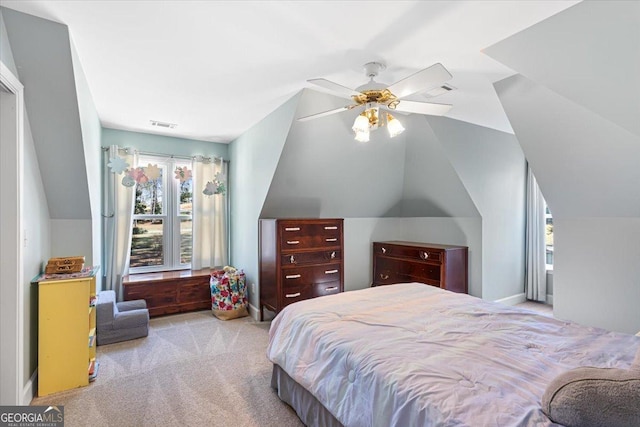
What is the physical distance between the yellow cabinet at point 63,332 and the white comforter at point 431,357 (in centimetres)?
157

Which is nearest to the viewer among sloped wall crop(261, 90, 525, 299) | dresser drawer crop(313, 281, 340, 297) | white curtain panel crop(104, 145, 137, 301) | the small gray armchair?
the small gray armchair

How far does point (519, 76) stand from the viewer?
239 centimetres

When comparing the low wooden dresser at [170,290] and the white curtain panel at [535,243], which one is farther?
the white curtain panel at [535,243]

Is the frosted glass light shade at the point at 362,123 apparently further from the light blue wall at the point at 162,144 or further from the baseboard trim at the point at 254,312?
the light blue wall at the point at 162,144

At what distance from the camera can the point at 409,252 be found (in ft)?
14.0

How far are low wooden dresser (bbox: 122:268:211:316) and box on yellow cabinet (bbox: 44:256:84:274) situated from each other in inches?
57.9

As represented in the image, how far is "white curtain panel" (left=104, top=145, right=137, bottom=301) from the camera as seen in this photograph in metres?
4.07

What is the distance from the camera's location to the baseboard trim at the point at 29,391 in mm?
2145

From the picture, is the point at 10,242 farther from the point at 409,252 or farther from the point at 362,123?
the point at 409,252

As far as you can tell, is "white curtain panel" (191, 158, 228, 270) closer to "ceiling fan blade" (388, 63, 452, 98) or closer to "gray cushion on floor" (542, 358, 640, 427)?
"ceiling fan blade" (388, 63, 452, 98)

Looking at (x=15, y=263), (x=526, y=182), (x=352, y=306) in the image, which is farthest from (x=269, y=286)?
(x=526, y=182)

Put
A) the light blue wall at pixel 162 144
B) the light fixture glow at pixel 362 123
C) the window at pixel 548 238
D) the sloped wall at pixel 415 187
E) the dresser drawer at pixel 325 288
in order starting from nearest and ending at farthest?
the light fixture glow at pixel 362 123 < the sloped wall at pixel 415 187 < the dresser drawer at pixel 325 288 < the light blue wall at pixel 162 144 < the window at pixel 548 238

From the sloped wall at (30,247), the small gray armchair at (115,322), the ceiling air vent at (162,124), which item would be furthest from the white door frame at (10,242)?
the ceiling air vent at (162,124)

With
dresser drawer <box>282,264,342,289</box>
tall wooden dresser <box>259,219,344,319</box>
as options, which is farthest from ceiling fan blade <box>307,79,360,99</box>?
dresser drawer <box>282,264,342,289</box>
